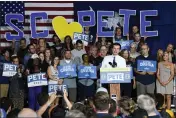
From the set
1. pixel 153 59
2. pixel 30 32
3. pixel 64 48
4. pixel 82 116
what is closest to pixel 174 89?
pixel 153 59

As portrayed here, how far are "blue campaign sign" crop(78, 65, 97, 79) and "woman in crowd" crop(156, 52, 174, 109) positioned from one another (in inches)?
53.1

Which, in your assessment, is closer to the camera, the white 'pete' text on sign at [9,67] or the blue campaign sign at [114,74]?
the blue campaign sign at [114,74]

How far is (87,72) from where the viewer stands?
11.0 metres

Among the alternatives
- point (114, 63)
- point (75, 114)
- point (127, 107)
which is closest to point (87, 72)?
point (114, 63)

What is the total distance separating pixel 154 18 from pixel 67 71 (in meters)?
4.33

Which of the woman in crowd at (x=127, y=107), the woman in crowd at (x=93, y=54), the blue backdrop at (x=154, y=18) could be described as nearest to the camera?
the woman in crowd at (x=127, y=107)

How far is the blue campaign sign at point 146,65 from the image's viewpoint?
11.2 meters

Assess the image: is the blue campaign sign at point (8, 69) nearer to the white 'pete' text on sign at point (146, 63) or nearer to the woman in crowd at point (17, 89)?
the woman in crowd at point (17, 89)

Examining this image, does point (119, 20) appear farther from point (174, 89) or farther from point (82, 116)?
point (82, 116)

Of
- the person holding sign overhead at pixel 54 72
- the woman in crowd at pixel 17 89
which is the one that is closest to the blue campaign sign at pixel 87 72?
the person holding sign overhead at pixel 54 72

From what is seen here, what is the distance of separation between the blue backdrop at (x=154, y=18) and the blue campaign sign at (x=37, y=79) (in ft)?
12.4

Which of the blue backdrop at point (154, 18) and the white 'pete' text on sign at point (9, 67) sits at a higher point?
the blue backdrop at point (154, 18)

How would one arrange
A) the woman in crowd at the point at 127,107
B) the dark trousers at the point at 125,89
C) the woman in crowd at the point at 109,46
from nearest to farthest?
the woman in crowd at the point at 127,107, the dark trousers at the point at 125,89, the woman in crowd at the point at 109,46

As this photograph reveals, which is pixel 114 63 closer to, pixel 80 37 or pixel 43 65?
pixel 43 65
